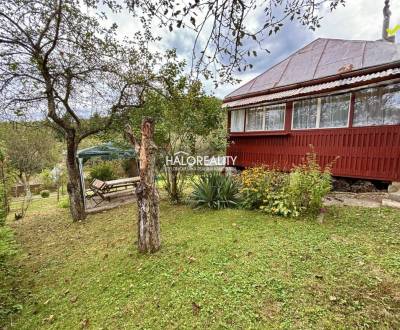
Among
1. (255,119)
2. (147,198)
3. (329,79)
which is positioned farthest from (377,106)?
(147,198)

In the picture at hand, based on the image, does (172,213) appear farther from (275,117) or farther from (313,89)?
(313,89)

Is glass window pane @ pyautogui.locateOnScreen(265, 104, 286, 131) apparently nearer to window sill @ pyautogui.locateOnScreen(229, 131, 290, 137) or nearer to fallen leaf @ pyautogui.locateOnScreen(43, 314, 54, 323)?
window sill @ pyautogui.locateOnScreen(229, 131, 290, 137)

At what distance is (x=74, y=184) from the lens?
713 cm

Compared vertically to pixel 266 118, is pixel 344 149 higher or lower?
lower

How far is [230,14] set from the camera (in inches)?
91.7

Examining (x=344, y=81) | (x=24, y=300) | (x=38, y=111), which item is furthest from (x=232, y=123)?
(x=24, y=300)

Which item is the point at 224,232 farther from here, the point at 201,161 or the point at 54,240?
the point at 54,240

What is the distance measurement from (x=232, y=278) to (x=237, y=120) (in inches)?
326

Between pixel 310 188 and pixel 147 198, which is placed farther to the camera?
pixel 310 188

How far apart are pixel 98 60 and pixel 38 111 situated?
286 centimetres

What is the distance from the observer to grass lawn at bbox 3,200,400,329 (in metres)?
2.28

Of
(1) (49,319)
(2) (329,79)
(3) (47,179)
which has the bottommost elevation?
(3) (47,179)

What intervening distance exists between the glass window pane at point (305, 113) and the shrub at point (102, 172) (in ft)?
36.5

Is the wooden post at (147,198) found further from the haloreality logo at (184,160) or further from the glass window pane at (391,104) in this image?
the glass window pane at (391,104)
